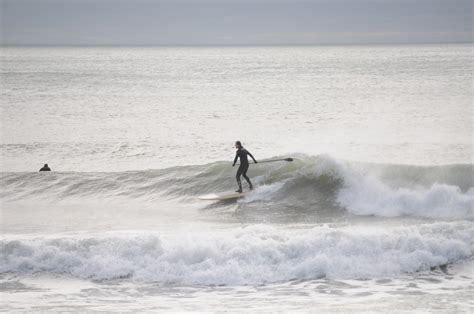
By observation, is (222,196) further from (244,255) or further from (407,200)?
(244,255)

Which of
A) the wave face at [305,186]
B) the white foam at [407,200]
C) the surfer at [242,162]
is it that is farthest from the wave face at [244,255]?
the surfer at [242,162]

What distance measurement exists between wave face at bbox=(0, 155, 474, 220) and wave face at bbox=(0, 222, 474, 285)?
3261 mm

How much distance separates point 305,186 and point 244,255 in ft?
24.6

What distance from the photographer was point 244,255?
13148 mm

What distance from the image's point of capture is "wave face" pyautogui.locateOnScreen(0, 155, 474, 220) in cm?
1753

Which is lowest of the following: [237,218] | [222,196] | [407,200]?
[237,218]

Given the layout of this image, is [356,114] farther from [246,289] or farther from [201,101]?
[246,289]

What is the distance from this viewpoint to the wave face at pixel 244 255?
12609mm

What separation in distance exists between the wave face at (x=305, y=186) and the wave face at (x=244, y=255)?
3261 mm

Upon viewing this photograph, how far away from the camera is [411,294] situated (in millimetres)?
11305

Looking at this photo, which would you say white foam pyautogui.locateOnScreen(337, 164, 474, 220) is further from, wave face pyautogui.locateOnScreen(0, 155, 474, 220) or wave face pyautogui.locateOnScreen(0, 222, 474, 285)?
wave face pyautogui.locateOnScreen(0, 222, 474, 285)

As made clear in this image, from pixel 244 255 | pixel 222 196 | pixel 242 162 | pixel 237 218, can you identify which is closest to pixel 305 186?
pixel 242 162

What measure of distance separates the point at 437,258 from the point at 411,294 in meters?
2.15

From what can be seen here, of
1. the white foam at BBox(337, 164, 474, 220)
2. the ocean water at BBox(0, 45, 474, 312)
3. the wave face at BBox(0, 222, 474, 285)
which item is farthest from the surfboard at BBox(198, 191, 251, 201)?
the wave face at BBox(0, 222, 474, 285)
